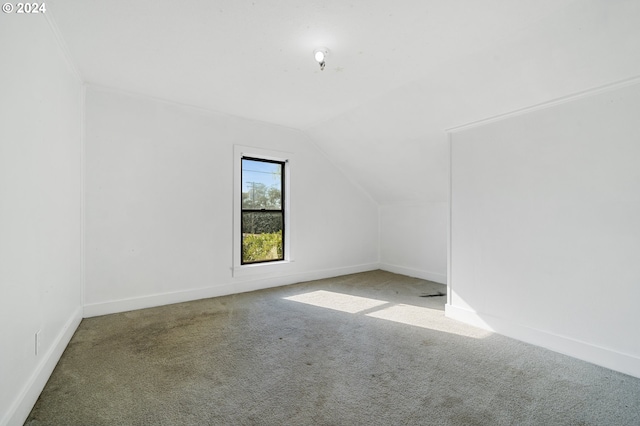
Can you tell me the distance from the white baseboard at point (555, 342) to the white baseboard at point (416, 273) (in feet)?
4.80

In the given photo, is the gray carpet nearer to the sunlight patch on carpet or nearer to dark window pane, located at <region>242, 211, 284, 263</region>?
the sunlight patch on carpet

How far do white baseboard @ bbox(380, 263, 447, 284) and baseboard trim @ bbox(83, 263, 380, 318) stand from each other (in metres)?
0.68

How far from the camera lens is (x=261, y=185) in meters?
4.37

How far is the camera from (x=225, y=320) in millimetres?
3025

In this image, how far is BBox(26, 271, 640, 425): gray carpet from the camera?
64.5 inches

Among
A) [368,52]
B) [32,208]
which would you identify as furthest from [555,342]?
[32,208]

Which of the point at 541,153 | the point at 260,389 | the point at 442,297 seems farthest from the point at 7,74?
the point at 442,297

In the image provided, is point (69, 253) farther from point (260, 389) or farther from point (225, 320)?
point (260, 389)

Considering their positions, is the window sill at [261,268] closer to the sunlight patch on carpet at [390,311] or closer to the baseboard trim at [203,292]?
the baseboard trim at [203,292]

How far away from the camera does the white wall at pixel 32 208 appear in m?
1.47

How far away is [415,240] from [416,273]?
1.76ft

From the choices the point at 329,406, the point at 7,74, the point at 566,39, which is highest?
the point at 566,39

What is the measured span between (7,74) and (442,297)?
427 centimetres

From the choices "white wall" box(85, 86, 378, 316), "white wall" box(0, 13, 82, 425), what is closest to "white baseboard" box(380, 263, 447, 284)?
"white wall" box(85, 86, 378, 316)
